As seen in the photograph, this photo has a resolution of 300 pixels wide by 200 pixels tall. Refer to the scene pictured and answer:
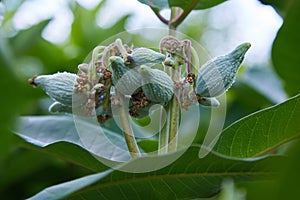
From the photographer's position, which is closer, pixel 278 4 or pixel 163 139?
pixel 163 139

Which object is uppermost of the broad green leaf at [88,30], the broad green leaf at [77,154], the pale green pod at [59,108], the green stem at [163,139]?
the pale green pod at [59,108]

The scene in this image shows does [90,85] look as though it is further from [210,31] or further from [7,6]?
[210,31]

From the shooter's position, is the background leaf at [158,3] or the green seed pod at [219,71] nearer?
the green seed pod at [219,71]

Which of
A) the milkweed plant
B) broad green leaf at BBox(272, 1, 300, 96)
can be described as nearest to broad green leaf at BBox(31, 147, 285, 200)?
the milkweed plant

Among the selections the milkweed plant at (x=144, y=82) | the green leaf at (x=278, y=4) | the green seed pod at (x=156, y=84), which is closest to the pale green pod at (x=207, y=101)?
the milkweed plant at (x=144, y=82)

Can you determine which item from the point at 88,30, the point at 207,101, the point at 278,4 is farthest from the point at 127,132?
the point at 88,30

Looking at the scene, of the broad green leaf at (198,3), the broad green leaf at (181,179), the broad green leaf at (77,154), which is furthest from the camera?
the broad green leaf at (198,3)

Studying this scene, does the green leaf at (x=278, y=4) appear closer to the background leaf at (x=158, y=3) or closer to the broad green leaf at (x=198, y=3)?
the broad green leaf at (x=198, y=3)

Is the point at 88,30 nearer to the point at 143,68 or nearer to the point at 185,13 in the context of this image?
the point at 185,13
